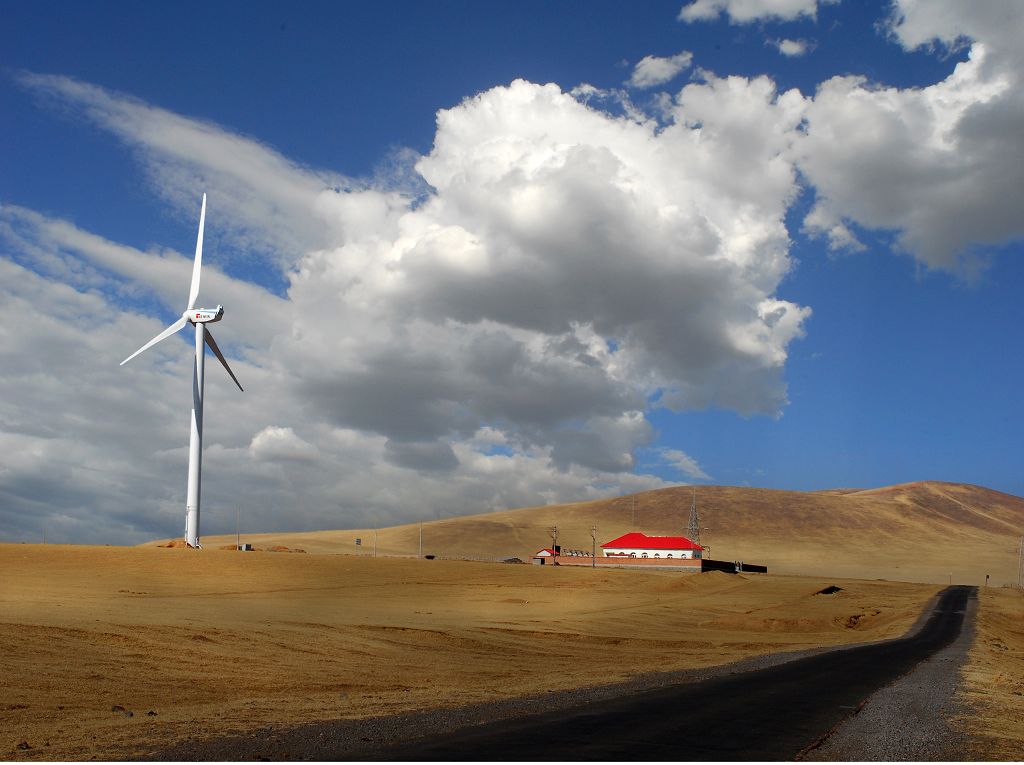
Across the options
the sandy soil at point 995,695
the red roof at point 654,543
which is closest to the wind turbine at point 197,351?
the sandy soil at point 995,695

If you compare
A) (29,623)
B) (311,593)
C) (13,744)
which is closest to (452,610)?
(311,593)

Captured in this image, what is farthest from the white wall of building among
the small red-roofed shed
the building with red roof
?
the small red-roofed shed

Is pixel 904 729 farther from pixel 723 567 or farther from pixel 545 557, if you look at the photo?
pixel 545 557

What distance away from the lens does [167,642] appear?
30.9 meters

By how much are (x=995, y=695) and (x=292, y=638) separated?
24422 mm

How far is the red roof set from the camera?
6860 inches

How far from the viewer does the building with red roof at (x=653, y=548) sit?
174 meters

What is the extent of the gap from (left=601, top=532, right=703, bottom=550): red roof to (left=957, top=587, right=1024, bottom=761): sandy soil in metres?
110

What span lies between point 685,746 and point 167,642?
20.2m

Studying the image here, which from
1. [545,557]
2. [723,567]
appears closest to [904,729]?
[723,567]

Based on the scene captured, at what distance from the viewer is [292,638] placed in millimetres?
35125

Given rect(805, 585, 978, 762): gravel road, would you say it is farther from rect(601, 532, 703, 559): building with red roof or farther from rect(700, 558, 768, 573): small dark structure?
rect(601, 532, 703, 559): building with red roof

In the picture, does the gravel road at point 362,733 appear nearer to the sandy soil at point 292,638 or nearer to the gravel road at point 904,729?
the gravel road at point 904,729

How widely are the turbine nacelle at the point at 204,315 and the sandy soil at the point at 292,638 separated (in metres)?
24.5
